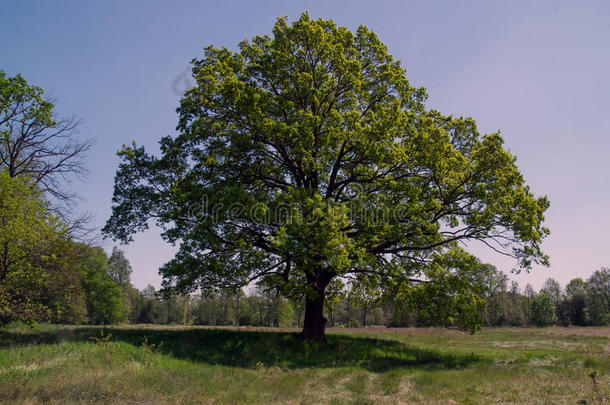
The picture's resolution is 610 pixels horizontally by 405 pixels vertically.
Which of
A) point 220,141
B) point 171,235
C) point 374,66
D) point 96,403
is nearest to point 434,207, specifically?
point 374,66

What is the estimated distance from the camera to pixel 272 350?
725 inches

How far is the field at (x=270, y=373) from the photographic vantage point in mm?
10633

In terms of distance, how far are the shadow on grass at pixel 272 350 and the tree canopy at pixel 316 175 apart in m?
2.04

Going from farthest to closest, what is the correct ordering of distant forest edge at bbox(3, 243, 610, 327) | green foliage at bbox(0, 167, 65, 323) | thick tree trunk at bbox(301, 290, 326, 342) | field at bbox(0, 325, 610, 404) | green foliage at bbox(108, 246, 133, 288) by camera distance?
green foliage at bbox(108, 246, 133, 288), distant forest edge at bbox(3, 243, 610, 327), thick tree trunk at bbox(301, 290, 326, 342), green foliage at bbox(0, 167, 65, 323), field at bbox(0, 325, 610, 404)

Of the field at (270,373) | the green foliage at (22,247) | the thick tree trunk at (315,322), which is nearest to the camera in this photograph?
the field at (270,373)

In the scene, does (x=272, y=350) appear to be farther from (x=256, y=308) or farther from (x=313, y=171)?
(x=256, y=308)

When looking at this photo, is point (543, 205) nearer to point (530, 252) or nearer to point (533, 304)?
point (530, 252)

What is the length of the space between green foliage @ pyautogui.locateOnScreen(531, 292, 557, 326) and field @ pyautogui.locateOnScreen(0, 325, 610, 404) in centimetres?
9333

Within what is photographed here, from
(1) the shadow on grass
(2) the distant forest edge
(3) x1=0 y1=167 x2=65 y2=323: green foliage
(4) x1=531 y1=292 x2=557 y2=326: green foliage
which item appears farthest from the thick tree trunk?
(4) x1=531 y1=292 x2=557 y2=326: green foliage

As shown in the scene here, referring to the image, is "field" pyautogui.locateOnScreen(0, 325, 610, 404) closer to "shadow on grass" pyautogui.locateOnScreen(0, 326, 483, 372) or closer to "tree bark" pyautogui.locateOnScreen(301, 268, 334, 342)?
"shadow on grass" pyautogui.locateOnScreen(0, 326, 483, 372)

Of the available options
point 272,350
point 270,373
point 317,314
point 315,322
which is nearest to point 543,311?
point 317,314

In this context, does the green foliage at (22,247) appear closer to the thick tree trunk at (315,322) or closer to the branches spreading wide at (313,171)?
the branches spreading wide at (313,171)

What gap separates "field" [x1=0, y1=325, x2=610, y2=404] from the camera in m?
10.6

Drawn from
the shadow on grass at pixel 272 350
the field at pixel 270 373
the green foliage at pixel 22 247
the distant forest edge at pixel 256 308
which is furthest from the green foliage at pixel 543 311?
the green foliage at pixel 22 247
